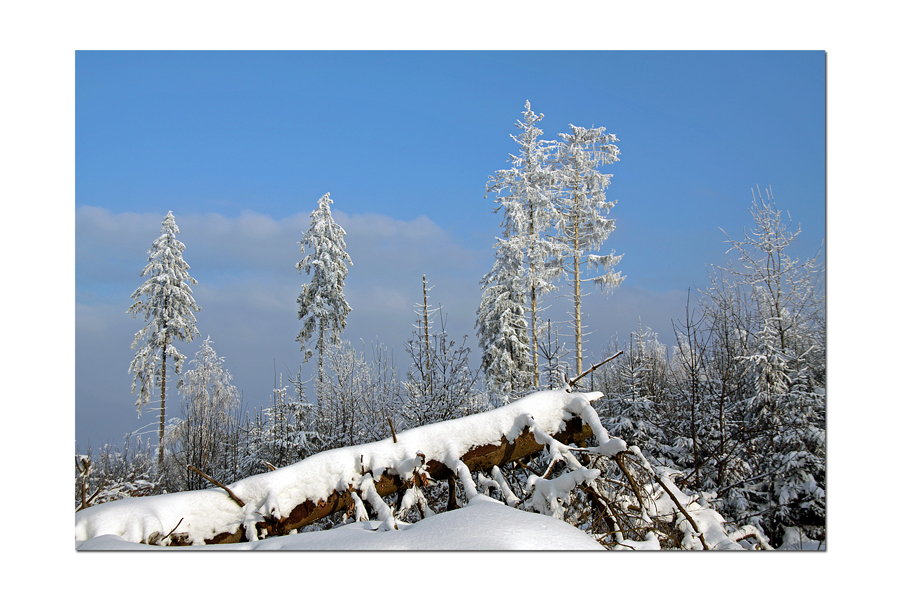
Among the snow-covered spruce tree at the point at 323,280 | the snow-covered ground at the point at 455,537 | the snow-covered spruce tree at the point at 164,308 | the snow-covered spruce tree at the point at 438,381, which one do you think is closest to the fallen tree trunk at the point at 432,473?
the snow-covered ground at the point at 455,537

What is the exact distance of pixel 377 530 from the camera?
7.67 feet

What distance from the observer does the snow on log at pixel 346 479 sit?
2402 mm

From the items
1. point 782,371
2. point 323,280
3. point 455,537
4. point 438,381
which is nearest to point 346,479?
point 455,537

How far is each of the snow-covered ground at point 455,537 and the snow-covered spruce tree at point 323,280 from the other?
41.0 feet

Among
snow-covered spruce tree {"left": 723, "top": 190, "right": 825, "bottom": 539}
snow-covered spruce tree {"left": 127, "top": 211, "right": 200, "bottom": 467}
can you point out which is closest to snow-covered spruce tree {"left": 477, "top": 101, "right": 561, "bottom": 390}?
snow-covered spruce tree {"left": 723, "top": 190, "right": 825, "bottom": 539}

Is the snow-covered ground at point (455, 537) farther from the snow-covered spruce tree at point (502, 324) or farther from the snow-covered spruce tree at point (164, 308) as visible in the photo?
the snow-covered spruce tree at point (502, 324)

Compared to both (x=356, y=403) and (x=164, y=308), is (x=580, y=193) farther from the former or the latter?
(x=164, y=308)

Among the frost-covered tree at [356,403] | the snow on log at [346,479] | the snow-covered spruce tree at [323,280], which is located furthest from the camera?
the snow-covered spruce tree at [323,280]

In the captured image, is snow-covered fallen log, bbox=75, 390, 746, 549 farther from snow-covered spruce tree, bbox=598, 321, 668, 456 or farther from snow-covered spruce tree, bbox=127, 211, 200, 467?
snow-covered spruce tree, bbox=127, 211, 200, 467
